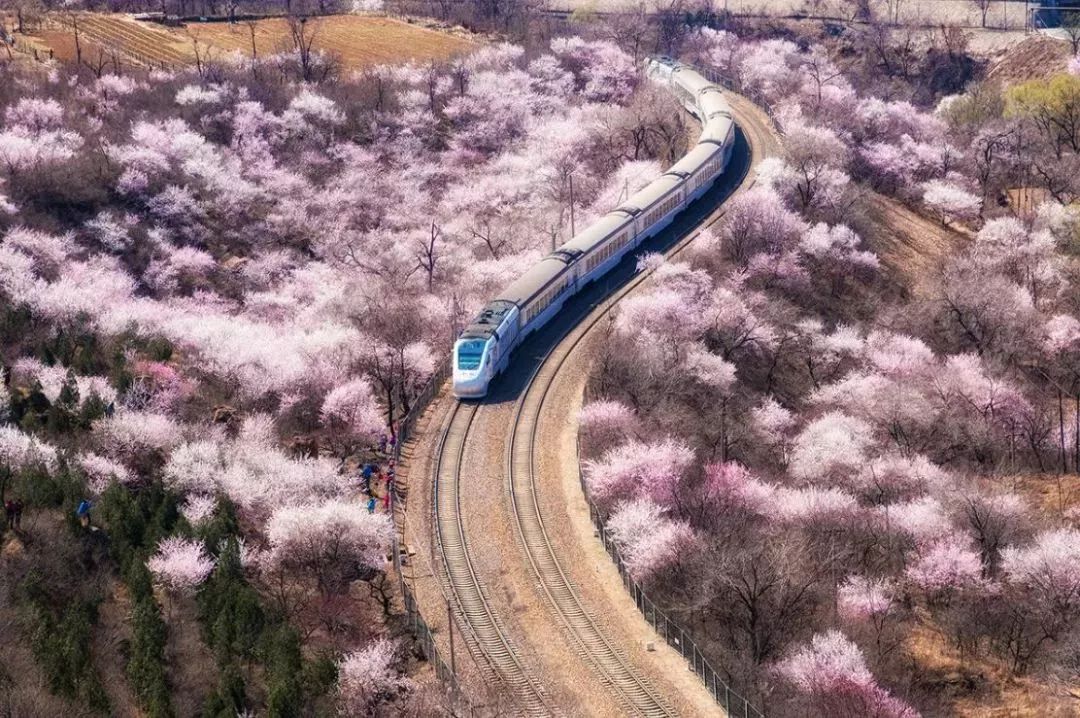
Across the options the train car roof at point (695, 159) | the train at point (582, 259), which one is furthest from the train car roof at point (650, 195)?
the train car roof at point (695, 159)

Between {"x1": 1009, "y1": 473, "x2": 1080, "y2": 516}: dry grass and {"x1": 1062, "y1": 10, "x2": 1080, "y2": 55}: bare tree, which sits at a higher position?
{"x1": 1062, "y1": 10, "x2": 1080, "y2": 55}: bare tree

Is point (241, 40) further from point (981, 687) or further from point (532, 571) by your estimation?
point (981, 687)

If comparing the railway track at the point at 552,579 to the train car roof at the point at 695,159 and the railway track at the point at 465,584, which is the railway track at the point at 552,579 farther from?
the train car roof at the point at 695,159

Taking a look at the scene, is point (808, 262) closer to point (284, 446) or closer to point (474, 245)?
point (474, 245)

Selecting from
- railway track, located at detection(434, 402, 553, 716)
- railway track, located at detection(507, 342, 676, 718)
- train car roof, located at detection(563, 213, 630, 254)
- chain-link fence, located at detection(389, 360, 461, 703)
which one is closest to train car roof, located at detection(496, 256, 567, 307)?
train car roof, located at detection(563, 213, 630, 254)

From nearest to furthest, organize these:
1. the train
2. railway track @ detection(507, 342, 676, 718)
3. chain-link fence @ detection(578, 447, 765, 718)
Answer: chain-link fence @ detection(578, 447, 765, 718), railway track @ detection(507, 342, 676, 718), the train

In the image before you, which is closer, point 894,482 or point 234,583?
point 234,583

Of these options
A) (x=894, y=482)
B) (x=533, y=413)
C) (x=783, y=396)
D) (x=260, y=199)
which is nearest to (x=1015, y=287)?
(x=783, y=396)

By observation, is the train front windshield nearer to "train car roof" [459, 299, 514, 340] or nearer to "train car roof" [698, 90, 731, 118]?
"train car roof" [459, 299, 514, 340]
